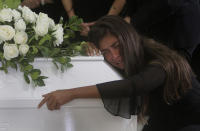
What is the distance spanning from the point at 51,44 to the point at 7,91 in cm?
22

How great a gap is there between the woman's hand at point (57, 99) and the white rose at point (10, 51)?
171 millimetres

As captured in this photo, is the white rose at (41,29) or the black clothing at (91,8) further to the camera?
the black clothing at (91,8)

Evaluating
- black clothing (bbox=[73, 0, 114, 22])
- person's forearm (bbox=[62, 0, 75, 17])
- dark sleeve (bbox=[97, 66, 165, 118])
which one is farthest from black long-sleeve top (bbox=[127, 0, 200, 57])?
dark sleeve (bbox=[97, 66, 165, 118])

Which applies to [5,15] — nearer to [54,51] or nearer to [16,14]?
[16,14]

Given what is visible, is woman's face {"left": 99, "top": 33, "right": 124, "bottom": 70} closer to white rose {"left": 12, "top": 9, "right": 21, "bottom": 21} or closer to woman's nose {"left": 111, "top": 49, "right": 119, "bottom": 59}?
woman's nose {"left": 111, "top": 49, "right": 119, "bottom": 59}

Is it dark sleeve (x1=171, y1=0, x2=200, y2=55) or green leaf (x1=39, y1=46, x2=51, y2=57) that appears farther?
dark sleeve (x1=171, y1=0, x2=200, y2=55)

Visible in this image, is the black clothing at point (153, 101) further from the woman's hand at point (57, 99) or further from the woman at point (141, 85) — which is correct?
the woman's hand at point (57, 99)

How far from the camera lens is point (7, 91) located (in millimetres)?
885

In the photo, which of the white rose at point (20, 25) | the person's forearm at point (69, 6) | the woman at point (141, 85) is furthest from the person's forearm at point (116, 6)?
the white rose at point (20, 25)

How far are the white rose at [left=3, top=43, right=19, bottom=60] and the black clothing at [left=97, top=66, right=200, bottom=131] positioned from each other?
28 cm

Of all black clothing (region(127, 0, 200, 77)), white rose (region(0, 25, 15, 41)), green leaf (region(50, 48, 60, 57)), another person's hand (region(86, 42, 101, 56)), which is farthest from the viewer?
black clothing (region(127, 0, 200, 77))

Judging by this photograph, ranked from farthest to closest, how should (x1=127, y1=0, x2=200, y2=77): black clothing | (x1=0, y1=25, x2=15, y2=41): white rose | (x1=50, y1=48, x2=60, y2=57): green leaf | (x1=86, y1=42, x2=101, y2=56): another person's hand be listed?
1. (x1=127, y1=0, x2=200, y2=77): black clothing
2. (x1=86, y1=42, x2=101, y2=56): another person's hand
3. (x1=50, y1=48, x2=60, y2=57): green leaf
4. (x1=0, y1=25, x2=15, y2=41): white rose

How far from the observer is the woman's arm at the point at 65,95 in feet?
2.70

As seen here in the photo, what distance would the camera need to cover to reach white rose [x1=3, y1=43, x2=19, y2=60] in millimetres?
822
